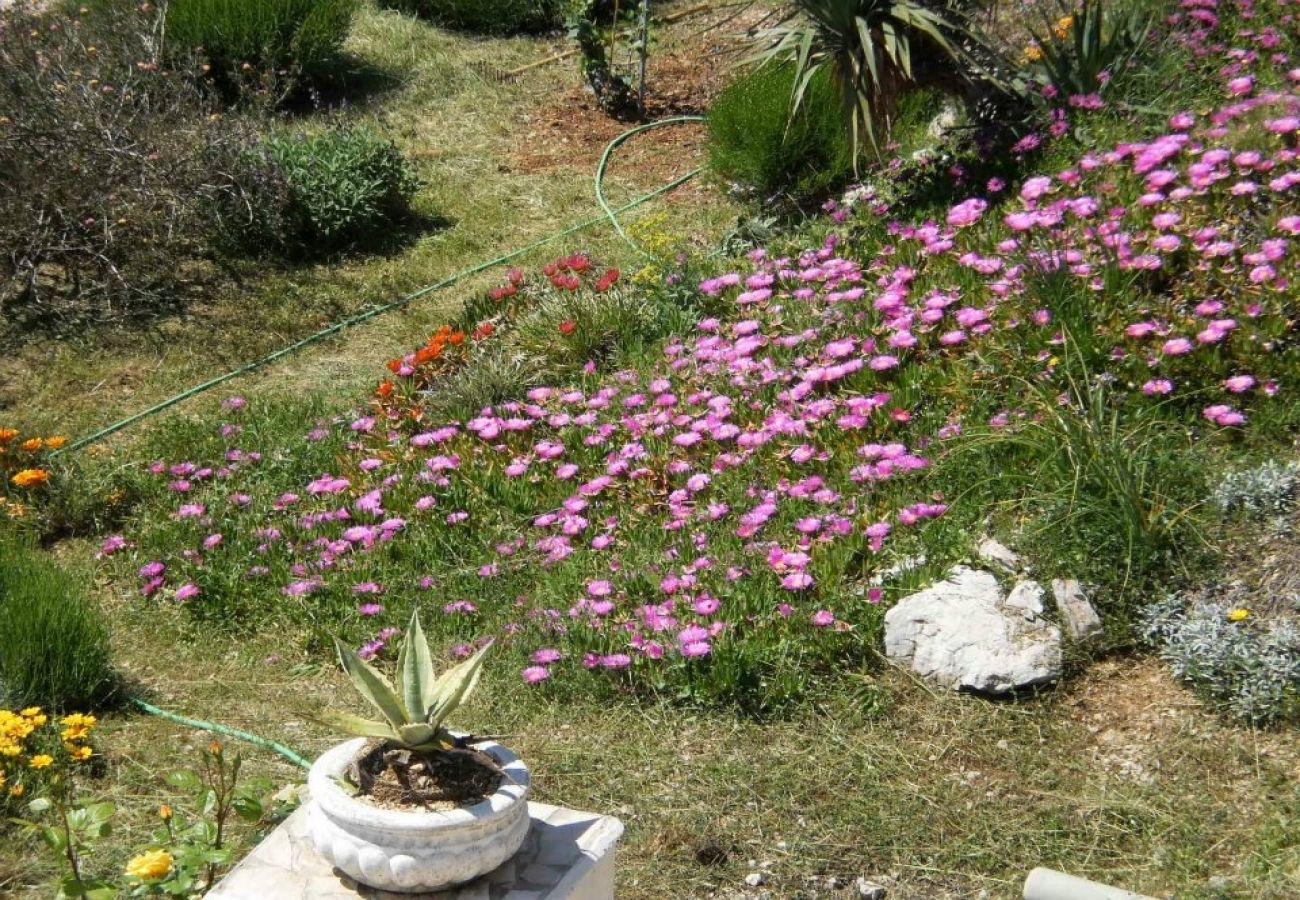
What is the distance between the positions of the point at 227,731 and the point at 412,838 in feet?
6.70

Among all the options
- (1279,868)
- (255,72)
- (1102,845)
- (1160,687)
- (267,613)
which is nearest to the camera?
(1279,868)

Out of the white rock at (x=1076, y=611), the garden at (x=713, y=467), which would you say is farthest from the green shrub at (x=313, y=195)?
the white rock at (x=1076, y=611)

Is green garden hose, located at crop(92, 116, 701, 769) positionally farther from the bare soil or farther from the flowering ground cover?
the bare soil

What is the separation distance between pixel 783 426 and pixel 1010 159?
221 centimetres

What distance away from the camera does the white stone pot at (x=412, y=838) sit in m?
3.05

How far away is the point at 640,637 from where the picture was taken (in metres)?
4.86

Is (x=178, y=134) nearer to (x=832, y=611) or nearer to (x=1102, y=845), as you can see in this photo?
(x=832, y=611)

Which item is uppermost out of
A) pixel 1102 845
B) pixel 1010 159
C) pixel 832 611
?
pixel 1010 159

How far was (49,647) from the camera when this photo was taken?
15.7 feet

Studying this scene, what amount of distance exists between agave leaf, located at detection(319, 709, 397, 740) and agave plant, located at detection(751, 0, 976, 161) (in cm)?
447

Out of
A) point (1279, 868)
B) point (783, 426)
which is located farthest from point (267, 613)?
point (1279, 868)

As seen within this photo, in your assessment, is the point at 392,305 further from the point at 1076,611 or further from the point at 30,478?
the point at 1076,611

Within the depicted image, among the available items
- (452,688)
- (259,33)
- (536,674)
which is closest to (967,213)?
(536,674)

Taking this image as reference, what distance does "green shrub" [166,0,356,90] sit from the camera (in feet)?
34.4
